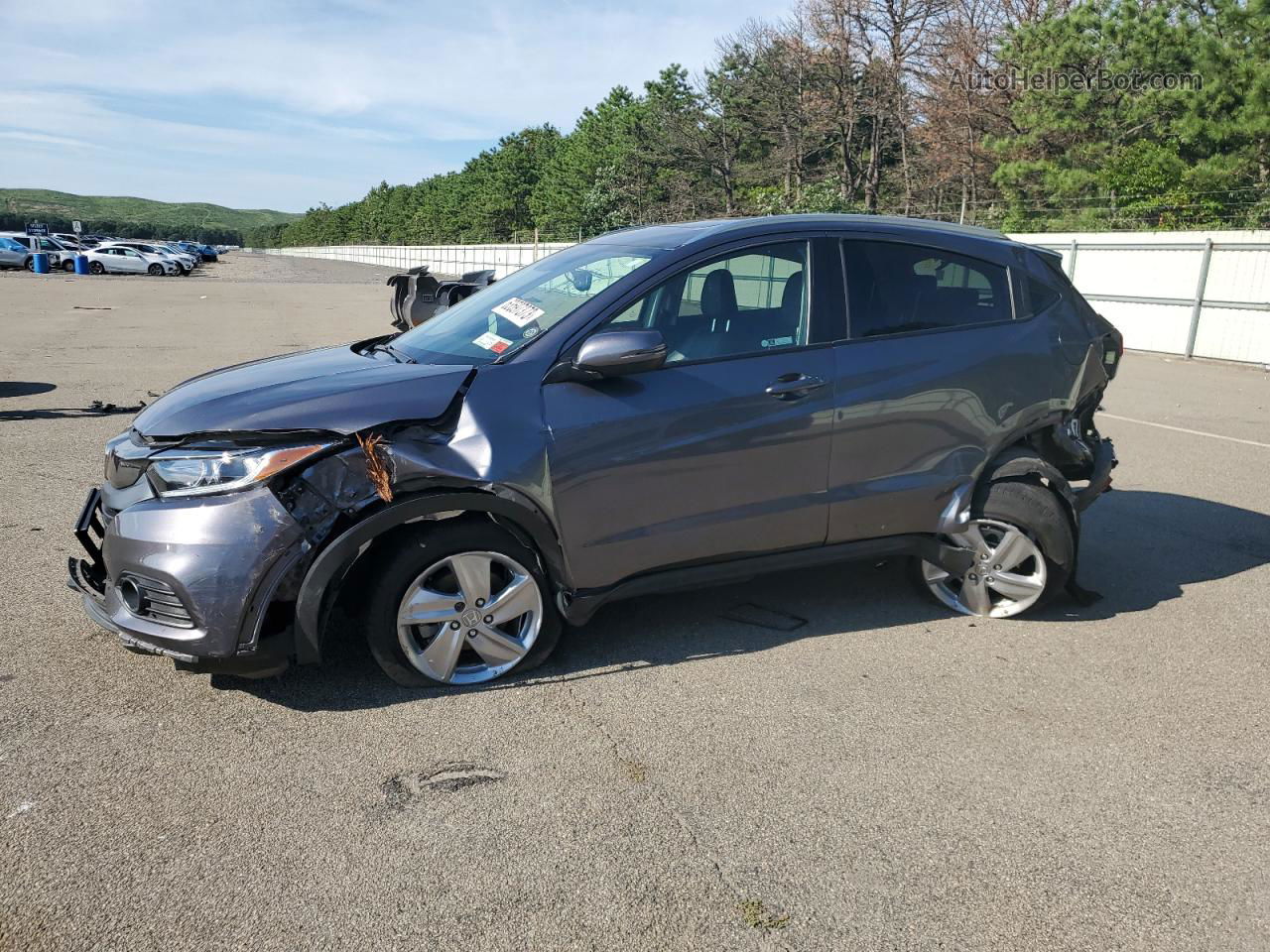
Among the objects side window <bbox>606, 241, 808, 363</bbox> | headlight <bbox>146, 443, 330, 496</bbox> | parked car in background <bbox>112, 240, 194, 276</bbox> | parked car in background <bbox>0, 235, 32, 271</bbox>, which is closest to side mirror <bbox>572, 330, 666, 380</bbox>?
side window <bbox>606, 241, 808, 363</bbox>

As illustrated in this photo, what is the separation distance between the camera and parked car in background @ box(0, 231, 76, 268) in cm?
5419

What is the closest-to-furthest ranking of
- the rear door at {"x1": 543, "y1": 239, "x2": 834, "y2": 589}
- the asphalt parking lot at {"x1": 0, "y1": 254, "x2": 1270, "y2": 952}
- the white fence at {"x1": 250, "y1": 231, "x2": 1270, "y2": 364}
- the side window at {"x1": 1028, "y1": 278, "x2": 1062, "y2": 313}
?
the asphalt parking lot at {"x1": 0, "y1": 254, "x2": 1270, "y2": 952} → the rear door at {"x1": 543, "y1": 239, "x2": 834, "y2": 589} → the side window at {"x1": 1028, "y1": 278, "x2": 1062, "y2": 313} → the white fence at {"x1": 250, "y1": 231, "x2": 1270, "y2": 364}

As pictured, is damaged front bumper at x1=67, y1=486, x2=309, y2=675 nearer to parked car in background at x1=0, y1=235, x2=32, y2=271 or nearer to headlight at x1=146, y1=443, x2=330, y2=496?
headlight at x1=146, y1=443, x2=330, y2=496

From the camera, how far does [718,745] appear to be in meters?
3.54

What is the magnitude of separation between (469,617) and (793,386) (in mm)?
1611

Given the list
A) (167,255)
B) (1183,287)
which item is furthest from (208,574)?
(167,255)

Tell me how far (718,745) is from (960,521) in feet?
5.86

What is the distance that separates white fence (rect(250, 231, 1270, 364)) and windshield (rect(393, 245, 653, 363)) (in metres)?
15.2

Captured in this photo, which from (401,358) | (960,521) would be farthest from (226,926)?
(960,521)

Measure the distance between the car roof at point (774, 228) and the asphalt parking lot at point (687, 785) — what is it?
68.1 inches

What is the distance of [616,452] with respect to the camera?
3.88m

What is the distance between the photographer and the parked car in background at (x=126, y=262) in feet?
173

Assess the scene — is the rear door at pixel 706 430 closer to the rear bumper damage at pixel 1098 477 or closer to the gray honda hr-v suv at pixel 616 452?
the gray honda hr-v suv at pixel 616 452

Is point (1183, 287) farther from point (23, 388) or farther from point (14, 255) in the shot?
point (14, 255)
